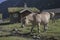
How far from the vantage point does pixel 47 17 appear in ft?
65.7

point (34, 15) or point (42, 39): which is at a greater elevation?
point (34, 15)

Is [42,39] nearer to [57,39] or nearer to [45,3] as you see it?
[57,39]

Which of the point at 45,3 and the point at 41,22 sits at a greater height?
the point at 45,3

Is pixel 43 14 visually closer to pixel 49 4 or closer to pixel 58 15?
pixel 58 15

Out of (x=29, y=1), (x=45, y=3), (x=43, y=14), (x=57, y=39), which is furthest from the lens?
(x=29, y=1)

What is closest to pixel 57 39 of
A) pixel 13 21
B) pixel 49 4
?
pixel 13 21

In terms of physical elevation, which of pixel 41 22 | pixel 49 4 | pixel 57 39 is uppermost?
pixel 49 4

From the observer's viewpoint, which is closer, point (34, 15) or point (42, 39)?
point (42, 39)

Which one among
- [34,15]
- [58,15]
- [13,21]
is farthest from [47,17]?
[58,15]

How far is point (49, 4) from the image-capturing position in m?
95.9

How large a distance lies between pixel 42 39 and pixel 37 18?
291 cm

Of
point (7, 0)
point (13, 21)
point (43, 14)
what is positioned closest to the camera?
point (43, 14)

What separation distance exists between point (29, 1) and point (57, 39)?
114965 millimetres

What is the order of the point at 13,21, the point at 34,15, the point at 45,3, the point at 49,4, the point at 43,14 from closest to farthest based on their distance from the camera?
the point at 34,15 < the point at 43,14 < the point at 13,21 < the point at 49,4 < the point at 45,3
